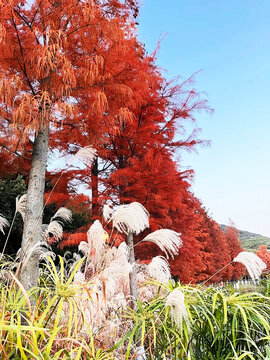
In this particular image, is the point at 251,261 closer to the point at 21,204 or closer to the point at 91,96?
the point at 21,204

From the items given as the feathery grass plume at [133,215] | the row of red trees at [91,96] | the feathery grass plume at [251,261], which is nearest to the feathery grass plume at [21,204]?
the row of red trees at [91,96]

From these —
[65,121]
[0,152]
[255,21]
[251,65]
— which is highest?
[255,21]

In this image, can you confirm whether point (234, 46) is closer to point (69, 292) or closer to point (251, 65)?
point (251, 65)

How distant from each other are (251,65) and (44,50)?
1279 centimetres

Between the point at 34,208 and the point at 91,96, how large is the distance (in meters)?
2.43

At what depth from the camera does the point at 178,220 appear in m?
10.3

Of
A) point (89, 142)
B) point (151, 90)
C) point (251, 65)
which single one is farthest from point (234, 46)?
point (89, 142)

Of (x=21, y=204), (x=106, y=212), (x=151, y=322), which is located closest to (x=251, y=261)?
(x=151, y=322)

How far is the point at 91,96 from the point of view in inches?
222

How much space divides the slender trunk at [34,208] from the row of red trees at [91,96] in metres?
0.30

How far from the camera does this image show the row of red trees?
4586 mm

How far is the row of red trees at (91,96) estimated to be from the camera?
181 inches

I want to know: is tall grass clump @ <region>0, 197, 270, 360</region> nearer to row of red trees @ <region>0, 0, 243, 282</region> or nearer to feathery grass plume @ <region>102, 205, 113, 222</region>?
Result: feathery grass plume @ <region>102, 205, 113, 222</region>

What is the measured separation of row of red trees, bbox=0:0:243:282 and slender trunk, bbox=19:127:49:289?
0.30 metres
